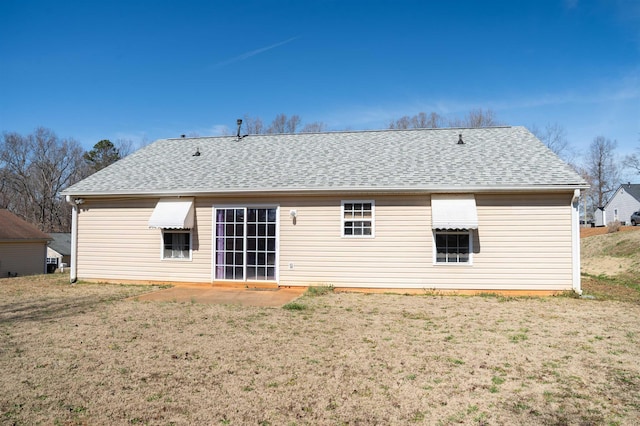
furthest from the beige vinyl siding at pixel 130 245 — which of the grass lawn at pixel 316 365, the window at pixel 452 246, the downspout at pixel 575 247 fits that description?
the downspout at pixel 575 247

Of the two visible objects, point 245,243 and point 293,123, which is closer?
point 245,243

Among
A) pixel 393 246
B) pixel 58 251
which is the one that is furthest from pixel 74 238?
pixel 58 251

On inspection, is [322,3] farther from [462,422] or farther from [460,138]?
[462,422]

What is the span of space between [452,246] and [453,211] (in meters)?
1.05

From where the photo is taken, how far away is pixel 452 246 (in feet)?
36.3

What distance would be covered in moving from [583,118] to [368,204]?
18273mm

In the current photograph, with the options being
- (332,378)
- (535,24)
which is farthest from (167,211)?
(535,24)

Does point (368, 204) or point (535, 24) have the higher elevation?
point (535, 24)

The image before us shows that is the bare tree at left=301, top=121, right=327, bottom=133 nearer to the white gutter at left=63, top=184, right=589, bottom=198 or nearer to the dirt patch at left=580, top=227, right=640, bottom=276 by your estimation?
the dirt patch at left=580, top=227, right=640, bottom=276

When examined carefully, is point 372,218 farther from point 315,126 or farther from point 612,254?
point 315,126

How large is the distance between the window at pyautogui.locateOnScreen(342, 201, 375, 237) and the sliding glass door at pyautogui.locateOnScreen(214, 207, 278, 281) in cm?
206

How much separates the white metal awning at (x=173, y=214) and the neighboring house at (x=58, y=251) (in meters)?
32.8

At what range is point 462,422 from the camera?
368cm

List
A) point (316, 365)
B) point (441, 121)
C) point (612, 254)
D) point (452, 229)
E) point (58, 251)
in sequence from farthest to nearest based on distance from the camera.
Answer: point (58, 251) → point (441, 121) → point (612, 254) → point (452, 229) → point (316, 365)
